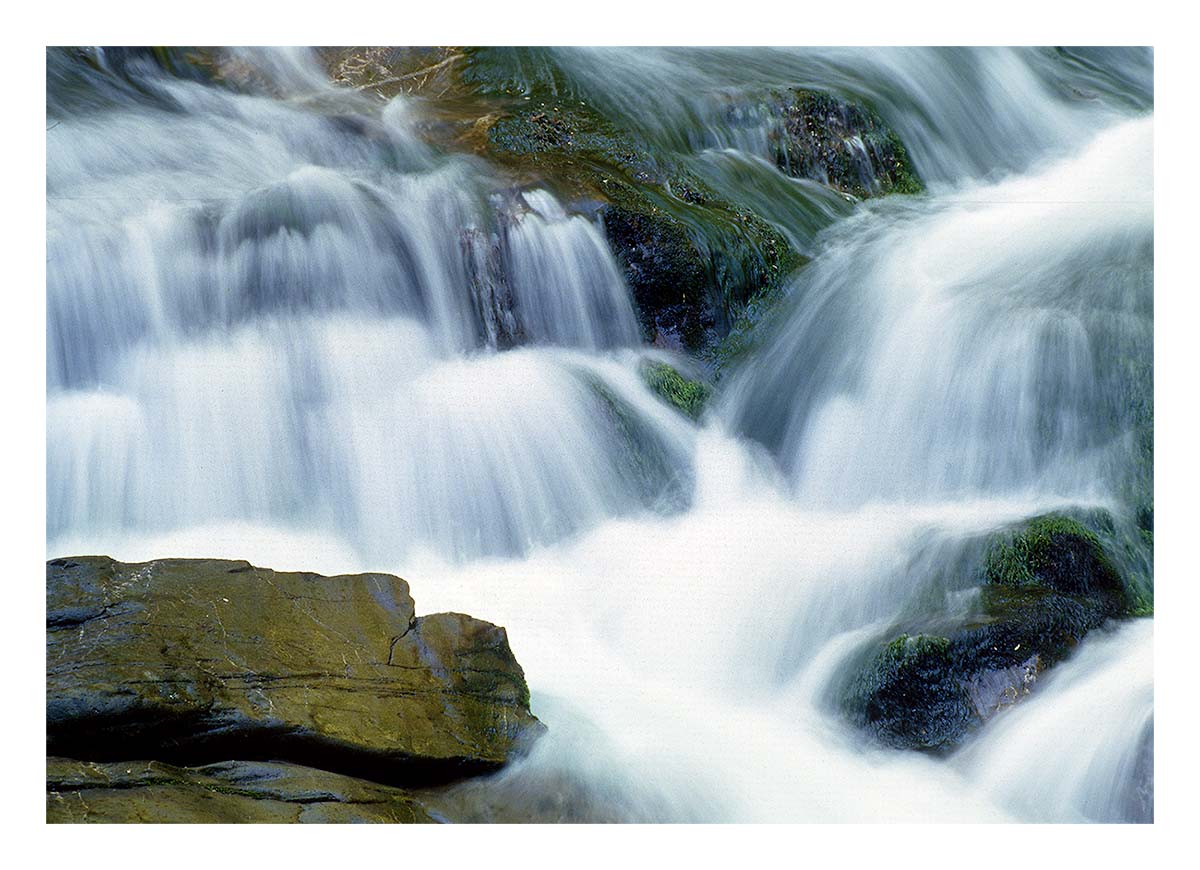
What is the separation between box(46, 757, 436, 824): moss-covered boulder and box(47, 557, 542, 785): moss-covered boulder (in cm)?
4

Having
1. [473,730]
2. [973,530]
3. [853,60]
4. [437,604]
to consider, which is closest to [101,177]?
[437,604]

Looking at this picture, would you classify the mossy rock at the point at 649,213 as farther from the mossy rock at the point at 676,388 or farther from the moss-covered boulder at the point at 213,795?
the moss-covered boulder at the point at 213,795

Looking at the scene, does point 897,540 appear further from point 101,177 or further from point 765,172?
point 101,177

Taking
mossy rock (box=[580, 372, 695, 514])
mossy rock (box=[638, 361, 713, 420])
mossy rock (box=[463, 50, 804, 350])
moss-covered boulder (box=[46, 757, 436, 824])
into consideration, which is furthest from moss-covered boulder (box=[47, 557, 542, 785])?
mossy rock (box=[463, 50, 804, 350])

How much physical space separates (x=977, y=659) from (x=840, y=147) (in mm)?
1799

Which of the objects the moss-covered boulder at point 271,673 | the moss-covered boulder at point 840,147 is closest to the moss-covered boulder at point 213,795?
the moss-covered boulder at point 271,673

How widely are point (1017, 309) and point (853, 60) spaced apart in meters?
0.96

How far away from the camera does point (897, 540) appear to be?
12.4ft

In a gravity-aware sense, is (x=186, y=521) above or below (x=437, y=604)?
above

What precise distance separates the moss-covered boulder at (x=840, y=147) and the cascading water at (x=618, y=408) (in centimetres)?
16

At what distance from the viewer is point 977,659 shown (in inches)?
139

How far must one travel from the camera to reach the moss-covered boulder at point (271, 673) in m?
3.33

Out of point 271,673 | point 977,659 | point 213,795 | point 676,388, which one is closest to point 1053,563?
point 977,659

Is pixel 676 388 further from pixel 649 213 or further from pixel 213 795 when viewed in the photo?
pixel 213 795
